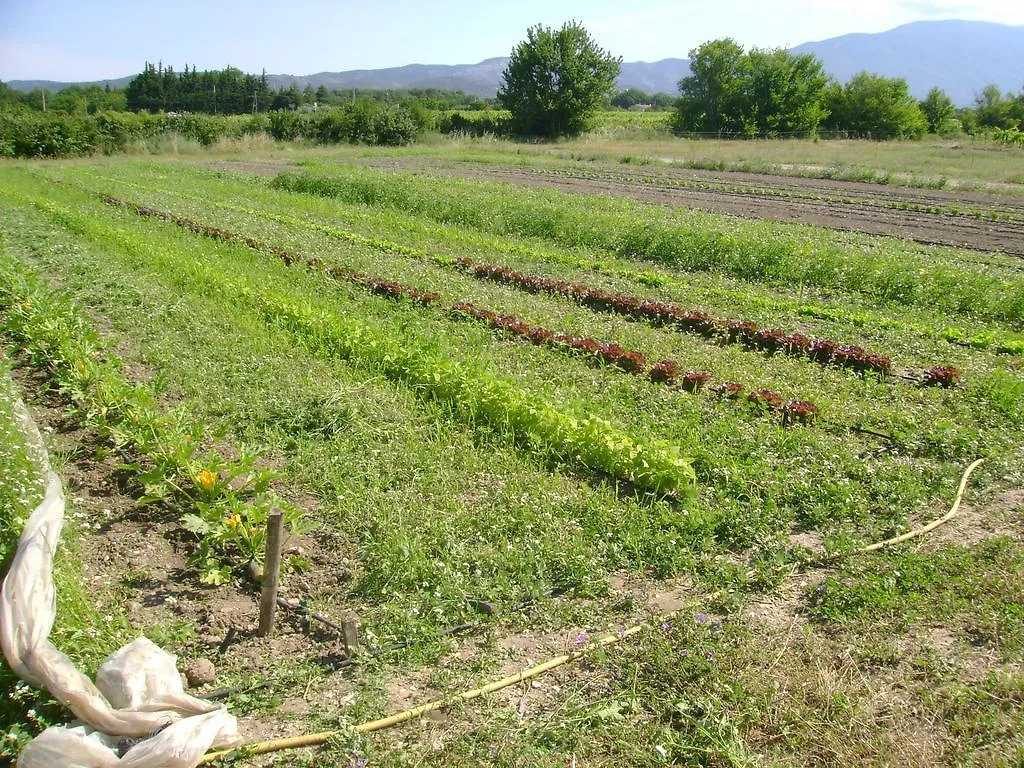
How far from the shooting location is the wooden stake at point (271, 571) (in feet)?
12.6

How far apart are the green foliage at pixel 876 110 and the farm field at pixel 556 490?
54.2 metres

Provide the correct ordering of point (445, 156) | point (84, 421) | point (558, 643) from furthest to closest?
point (445, 156)
point (84, 421)
point (558, 643)

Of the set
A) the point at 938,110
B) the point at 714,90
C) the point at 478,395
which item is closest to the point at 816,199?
the point at 478,395

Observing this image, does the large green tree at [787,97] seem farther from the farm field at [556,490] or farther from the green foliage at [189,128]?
the farm field at [556,490]

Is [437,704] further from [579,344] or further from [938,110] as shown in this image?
[938,110]

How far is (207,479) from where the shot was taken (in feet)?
16.4

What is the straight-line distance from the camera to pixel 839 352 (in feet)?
27.8

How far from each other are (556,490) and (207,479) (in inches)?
97.1

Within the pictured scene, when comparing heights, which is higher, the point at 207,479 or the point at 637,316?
the point at 637,316

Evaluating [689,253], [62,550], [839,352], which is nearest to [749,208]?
[689,253]

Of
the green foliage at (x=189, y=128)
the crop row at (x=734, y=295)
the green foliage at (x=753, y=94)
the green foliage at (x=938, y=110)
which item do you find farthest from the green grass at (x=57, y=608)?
the green foliage at (x=938, y=110)

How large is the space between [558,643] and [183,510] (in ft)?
9.44

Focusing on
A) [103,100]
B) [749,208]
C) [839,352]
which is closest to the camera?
[839,352]

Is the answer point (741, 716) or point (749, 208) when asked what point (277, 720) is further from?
point (749, 208)
